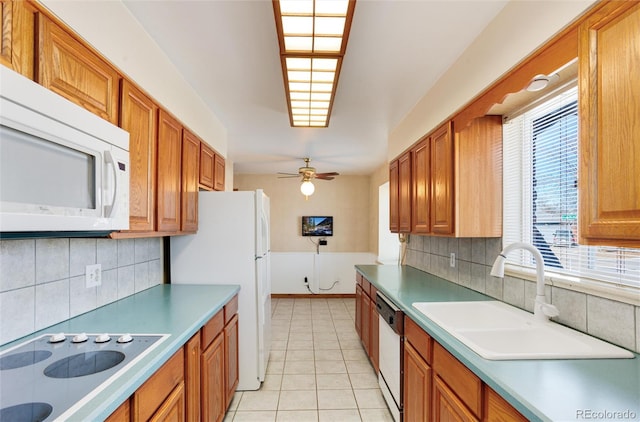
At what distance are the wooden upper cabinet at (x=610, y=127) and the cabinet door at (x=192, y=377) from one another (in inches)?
68.2

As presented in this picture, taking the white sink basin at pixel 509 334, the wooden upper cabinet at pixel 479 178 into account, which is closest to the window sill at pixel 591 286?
the white sink basin at pixel 509 334

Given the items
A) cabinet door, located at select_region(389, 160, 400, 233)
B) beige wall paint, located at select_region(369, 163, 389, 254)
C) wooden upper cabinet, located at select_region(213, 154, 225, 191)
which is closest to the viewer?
wooden upper cabinet, located at select_region(213, 154, 225, 191)

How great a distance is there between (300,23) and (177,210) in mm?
1423

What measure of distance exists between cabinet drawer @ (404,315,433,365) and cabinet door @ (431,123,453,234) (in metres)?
0.66

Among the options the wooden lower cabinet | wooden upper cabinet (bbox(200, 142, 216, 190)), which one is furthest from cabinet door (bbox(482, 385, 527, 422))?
wooden upper cabinet (bbox(200, 142, 216, 190))

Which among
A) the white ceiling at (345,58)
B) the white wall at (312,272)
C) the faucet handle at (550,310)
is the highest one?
the white ceiling at (345,58)

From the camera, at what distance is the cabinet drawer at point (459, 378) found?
116 cm

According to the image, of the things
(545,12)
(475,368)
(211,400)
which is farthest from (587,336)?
(211,400)

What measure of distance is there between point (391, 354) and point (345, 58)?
78.8 inches

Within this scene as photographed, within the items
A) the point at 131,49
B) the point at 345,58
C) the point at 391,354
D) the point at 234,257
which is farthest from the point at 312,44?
the point at 391,354

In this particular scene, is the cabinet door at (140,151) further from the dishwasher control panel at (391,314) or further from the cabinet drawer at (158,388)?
the dishwasher control panel at (391,314)

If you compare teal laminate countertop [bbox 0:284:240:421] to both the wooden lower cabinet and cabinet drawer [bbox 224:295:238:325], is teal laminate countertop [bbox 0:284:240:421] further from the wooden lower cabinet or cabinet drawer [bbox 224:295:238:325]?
the wooden lower cabinet

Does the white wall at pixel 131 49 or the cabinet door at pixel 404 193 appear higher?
the white wall at pixel 131 49

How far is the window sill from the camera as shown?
→ 1.16 metres
